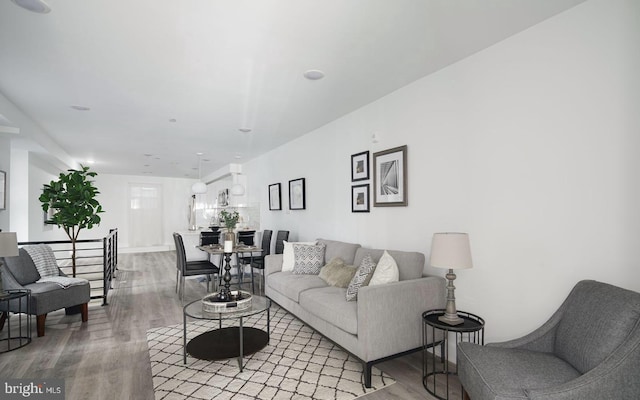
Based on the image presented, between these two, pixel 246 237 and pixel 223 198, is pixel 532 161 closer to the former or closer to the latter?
pixel 246 237

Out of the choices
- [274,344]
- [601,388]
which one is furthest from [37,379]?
[601,388]

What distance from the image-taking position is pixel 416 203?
341 cm

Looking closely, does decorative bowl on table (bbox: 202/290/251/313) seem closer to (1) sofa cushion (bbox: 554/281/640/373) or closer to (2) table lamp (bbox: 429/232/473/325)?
(2) table lamp (bbox: 429/232/473/325)

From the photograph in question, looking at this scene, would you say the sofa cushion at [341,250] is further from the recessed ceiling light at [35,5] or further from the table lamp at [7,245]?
the recessed ceiling light at [35,5]

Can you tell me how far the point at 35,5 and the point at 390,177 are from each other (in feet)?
10.6

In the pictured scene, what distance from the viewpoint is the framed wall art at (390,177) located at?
3551 mm

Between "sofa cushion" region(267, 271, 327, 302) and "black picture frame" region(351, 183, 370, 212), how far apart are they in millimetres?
1020

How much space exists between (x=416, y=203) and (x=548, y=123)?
137 centimetres

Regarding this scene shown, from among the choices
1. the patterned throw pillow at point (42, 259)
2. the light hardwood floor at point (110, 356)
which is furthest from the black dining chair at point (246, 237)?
the patterned throw pillow at point (42, 259)

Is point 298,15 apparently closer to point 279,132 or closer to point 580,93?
point 580,93

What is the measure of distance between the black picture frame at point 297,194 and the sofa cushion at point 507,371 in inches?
154

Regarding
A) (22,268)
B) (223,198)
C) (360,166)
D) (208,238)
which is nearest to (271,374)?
(360,166)

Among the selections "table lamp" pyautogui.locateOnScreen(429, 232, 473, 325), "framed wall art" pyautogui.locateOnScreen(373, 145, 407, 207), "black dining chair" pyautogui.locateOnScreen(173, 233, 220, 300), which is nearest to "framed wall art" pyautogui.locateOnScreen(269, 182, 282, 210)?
"black dining chair" pyautogui.locateOnScreen(173, 233, 220, 300)

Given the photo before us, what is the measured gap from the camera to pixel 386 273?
2.97 meters
